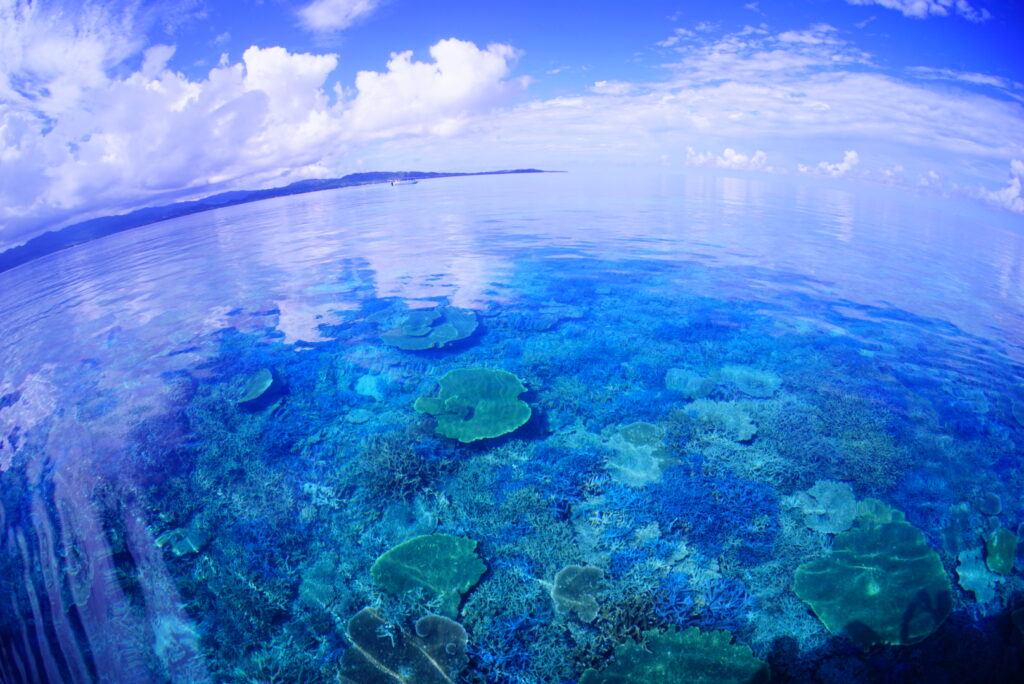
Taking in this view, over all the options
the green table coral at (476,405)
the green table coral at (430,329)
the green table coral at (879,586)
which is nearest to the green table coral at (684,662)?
the green table coral at (879,586)

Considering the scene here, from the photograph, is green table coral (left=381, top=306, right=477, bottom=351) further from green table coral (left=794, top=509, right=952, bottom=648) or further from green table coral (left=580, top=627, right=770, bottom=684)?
green table coral (left=794, top=509, right=952, bottom=648)

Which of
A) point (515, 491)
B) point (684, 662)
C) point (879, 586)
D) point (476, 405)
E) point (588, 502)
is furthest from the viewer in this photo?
point (476, 405)

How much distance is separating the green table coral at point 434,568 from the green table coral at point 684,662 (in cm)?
143

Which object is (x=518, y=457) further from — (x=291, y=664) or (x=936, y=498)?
(x=936, y=498)

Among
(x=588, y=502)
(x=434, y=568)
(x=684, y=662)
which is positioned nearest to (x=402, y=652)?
(x=434, y=568)

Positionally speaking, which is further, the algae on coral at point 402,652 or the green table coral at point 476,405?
the green table coral at point 476,405

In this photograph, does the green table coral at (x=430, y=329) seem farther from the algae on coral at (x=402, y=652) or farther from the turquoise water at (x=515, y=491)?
the algae on coral at (x=402, y=652)

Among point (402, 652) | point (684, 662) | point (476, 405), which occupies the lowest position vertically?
point (684, 662)

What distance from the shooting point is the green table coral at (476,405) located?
6.46m

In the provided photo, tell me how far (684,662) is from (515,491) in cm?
260

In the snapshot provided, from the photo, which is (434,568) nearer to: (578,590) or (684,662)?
(578,590)

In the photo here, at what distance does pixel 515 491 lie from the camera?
5.49 m

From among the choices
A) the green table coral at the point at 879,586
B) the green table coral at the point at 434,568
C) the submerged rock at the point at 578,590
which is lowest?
the green table coral at the point at 879,586

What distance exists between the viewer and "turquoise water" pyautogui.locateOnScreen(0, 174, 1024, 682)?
3.79 meters
